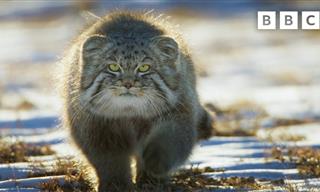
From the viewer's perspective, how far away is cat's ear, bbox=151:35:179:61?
6832mm

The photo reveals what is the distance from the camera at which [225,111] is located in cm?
1260

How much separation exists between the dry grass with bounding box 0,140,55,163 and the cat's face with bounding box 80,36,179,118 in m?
1.77

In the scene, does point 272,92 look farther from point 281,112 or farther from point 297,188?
point 297,188

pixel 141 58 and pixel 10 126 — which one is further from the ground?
pixel 141 58

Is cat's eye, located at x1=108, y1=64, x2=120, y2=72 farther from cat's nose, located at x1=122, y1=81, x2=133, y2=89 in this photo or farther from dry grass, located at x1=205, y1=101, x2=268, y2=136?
dry grass, located at x1=205, y1=101, x2=268, y2=136

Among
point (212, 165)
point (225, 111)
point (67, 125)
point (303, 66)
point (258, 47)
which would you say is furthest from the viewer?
point (258, 47)

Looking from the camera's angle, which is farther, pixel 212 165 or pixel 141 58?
pixel 212 165

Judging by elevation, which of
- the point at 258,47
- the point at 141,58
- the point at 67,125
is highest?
the point at 141,58

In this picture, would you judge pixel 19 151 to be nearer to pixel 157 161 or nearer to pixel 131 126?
pixel 131 126

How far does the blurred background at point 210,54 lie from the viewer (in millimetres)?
13836

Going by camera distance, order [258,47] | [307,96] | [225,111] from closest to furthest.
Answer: [225,111], [307,96], [258,47]

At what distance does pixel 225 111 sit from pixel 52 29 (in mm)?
23765

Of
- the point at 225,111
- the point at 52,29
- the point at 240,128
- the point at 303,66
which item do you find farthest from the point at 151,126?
the point at 52,29

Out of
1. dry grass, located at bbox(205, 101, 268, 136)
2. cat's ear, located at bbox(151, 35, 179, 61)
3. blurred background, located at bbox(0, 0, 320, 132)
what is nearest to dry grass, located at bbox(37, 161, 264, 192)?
cat's ear, located at bbox(151, 35, 179, 61)
